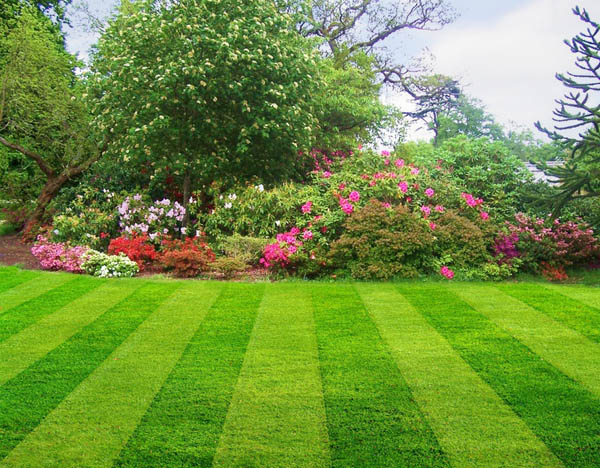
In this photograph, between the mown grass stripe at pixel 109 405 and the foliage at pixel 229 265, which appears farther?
the foliage at pixel 229 265

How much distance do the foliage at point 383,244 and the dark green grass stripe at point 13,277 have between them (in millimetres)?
5629

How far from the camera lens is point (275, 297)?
8.21m

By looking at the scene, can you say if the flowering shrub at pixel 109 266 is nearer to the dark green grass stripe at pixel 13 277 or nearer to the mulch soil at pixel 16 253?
the dark green grass stripe at pixel 13 277

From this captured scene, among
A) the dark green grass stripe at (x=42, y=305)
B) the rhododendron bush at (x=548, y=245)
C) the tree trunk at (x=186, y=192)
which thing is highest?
the tree trunk at (x=186, y=192)

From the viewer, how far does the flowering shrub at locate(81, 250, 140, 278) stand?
32.4 ft

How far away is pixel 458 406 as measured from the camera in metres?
4.45

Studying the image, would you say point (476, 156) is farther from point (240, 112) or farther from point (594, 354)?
point (594, 354)

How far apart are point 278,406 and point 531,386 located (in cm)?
231

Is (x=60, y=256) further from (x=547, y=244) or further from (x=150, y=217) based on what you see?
(x=547, y=244)

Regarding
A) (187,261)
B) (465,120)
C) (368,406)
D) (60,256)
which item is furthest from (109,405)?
(465,120)

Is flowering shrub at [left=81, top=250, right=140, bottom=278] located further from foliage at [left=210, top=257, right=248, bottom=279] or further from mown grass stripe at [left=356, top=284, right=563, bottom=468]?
mown grass stripe at [left=356, top=284, right=563, bottom=468]

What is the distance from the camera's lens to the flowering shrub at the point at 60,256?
10.5 metres

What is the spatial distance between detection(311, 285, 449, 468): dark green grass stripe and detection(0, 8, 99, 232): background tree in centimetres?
→ 1151

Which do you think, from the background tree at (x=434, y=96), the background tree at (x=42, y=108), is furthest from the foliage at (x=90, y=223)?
the background tree at (x=434, y=96)
